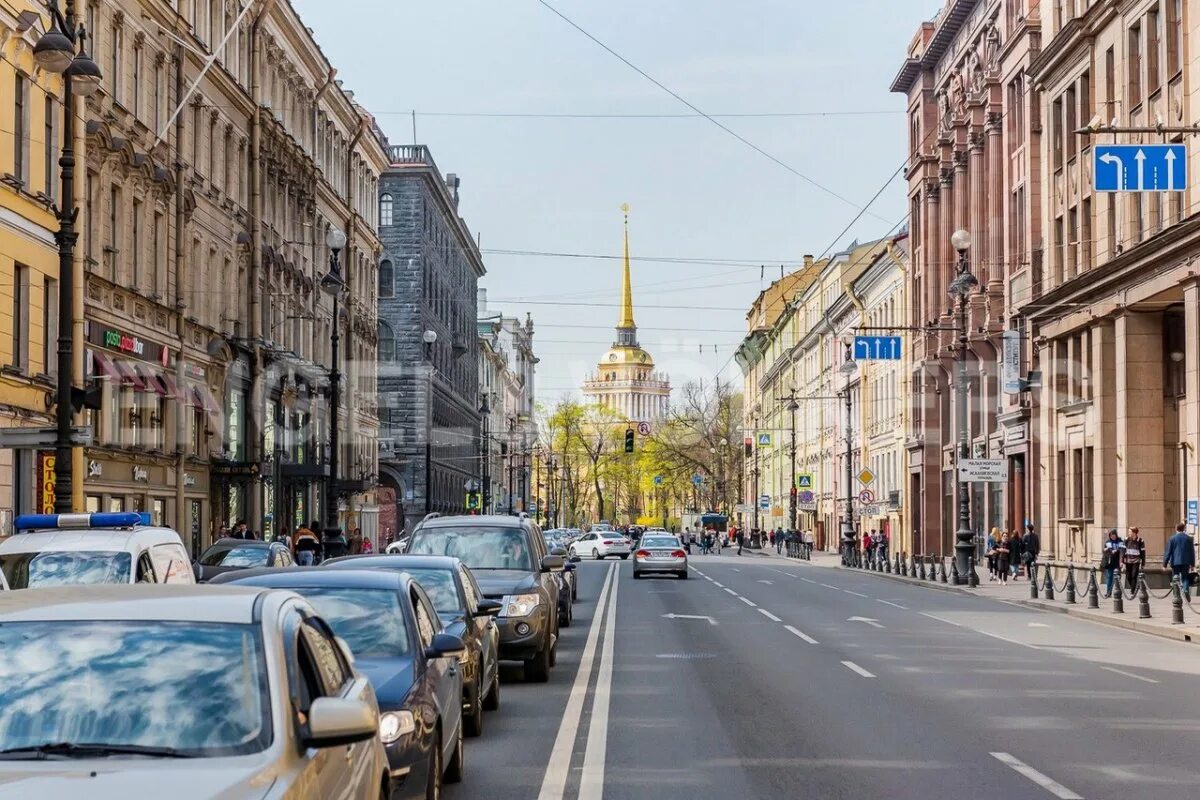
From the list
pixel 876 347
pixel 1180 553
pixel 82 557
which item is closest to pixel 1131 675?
pixel 82 557

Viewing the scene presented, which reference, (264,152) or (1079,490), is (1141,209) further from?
(264,152)

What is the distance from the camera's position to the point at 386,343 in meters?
87.3

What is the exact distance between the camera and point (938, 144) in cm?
7006

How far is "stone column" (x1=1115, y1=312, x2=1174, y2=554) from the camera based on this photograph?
4341 cm

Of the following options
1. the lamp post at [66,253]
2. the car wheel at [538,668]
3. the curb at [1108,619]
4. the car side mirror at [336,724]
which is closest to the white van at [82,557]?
the car wheel at [538,668]

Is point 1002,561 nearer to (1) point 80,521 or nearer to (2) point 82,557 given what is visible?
(1) point 80,521

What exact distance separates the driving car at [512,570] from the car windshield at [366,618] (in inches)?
255

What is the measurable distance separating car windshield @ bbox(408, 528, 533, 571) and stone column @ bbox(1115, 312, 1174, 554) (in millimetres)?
27076

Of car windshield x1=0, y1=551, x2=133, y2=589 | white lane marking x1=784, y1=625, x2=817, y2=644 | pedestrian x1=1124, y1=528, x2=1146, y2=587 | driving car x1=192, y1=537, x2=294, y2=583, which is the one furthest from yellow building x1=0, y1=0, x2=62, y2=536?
pedestrian x1=1124, y1=528, x2=1146, y2=587

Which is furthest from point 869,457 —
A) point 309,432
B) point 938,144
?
point 309,432

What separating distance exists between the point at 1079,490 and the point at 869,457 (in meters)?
41.8

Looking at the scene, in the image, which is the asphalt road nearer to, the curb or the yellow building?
the curb

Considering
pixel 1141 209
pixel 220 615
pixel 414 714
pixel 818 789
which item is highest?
pixel 1141 209

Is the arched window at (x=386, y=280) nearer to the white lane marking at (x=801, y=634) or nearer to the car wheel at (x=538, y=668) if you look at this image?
the white lane marking at (x=801, y=634)
